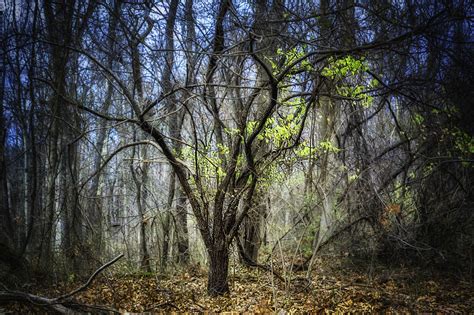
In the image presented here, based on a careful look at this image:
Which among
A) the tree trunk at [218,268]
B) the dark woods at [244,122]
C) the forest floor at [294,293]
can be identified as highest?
the dark woods at [244,122]

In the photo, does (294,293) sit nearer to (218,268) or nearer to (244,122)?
(218,268)

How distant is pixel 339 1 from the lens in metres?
6.07

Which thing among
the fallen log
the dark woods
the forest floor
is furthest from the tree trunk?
the fallen log

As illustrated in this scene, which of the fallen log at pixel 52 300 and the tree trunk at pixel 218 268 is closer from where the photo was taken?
the fallen log at pixel 52 300

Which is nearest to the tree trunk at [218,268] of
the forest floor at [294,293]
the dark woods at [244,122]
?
the dark woods at [244,122]

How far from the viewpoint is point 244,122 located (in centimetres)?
700

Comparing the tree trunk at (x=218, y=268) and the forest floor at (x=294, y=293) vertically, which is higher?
the tree trunk at (x=218, y=268)

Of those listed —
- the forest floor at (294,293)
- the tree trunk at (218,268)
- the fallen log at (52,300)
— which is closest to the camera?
the fallen log at (52,300)

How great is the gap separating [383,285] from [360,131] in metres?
3.49

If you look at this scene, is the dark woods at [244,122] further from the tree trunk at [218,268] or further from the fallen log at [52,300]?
the fallen log at [52,300]

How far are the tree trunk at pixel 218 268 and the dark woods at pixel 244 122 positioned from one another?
1.0 inches

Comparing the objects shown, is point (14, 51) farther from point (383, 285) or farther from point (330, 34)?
point (383, 285)

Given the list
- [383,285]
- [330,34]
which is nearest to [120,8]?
[330,34]

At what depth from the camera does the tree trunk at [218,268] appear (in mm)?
6969
